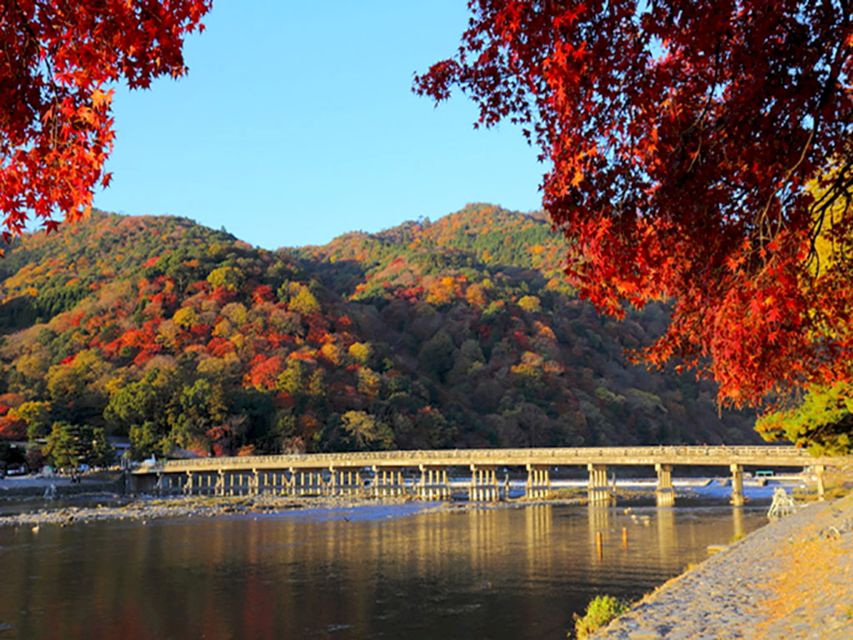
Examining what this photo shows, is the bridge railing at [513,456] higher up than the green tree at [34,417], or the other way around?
the green tree at [34,417]

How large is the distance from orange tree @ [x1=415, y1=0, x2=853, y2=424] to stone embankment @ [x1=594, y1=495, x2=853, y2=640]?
5064mm

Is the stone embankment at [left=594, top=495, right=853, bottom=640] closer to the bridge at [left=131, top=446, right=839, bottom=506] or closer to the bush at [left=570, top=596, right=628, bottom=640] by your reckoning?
the bush at [left=570, top=596, right=628, bottom=640]

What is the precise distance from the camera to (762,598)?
12.9m

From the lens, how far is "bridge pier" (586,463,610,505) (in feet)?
167

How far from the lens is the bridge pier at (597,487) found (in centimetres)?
5081

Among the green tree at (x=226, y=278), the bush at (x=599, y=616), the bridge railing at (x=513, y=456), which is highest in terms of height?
the green tree at (x=226, y=278)

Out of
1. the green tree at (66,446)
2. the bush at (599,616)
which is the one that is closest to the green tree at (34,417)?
the green tree at (66,446)

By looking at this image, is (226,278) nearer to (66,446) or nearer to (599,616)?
(66,446)

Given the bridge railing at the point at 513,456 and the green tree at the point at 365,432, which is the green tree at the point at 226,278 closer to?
the green tree at the point at 365,432

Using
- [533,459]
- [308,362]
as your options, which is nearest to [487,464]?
[533,459]

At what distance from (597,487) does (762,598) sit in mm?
39987

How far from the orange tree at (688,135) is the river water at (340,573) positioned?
13.2 metres

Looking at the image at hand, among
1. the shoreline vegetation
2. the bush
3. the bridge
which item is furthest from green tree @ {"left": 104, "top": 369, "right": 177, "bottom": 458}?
the bush

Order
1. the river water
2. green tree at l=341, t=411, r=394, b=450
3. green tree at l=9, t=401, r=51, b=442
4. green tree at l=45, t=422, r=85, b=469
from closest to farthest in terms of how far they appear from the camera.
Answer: the river water
green tree at l=45, t=422, r=85, b=469
green tree at l=9, t=401, r=51, b=442
green tree at l=341, t=411, r=394, b=450
